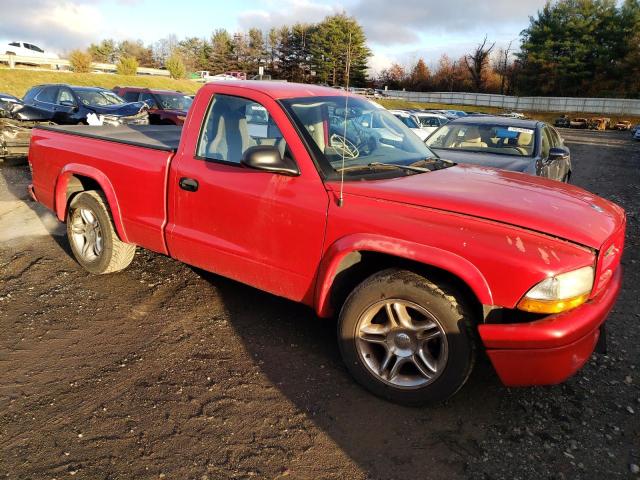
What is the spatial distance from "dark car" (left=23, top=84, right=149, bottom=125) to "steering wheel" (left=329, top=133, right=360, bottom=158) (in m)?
9.82

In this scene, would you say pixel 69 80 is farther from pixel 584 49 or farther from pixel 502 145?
pixel 584 49

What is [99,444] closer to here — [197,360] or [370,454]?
[197,360]

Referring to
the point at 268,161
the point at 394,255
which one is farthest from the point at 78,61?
the point at 394,255

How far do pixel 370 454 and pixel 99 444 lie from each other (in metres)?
1.42

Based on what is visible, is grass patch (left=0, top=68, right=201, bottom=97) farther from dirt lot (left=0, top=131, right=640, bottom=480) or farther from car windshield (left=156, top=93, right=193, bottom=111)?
dirt lot (left=0, top=131, right=640, bottom=480)

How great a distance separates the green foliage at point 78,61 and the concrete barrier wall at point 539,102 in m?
39.9

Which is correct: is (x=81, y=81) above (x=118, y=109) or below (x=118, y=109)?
above

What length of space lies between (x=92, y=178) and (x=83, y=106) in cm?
972

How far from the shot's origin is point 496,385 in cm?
315

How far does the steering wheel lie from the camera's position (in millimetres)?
3296

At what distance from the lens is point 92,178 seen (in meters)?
4.35

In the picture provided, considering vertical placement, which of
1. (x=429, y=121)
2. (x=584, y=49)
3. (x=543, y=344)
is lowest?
(x=543, y=344)

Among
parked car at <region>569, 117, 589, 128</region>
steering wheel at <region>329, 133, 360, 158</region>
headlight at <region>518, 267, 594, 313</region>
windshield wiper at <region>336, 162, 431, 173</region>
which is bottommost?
headlight at <region>518, 267, 594, 313</region>

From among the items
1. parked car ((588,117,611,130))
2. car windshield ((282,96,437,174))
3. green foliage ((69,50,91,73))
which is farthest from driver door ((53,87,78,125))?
parked car ((588,117,611,130))
